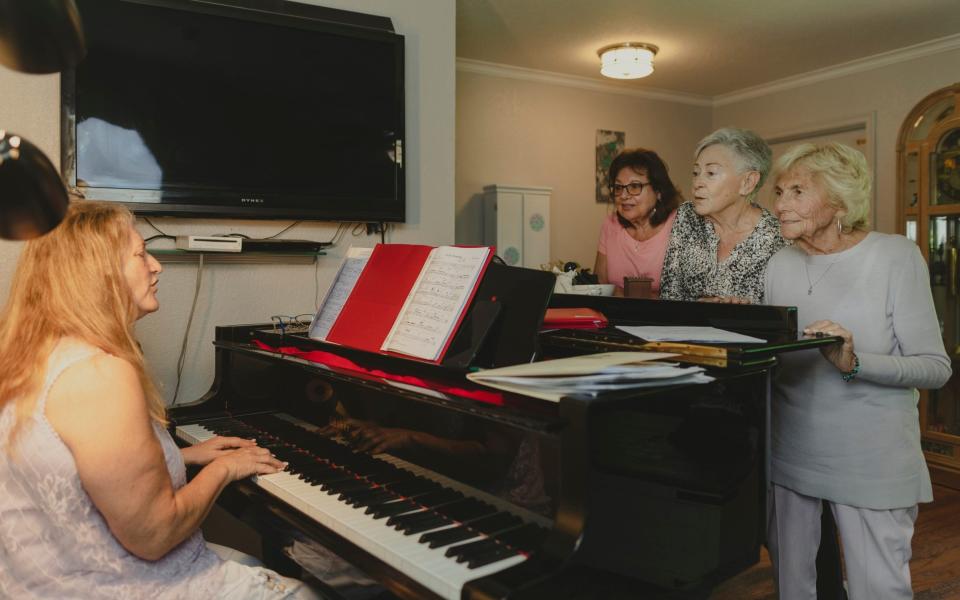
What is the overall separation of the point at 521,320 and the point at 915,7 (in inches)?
158

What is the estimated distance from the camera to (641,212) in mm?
3184

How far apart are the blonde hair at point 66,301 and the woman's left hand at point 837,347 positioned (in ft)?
4.54

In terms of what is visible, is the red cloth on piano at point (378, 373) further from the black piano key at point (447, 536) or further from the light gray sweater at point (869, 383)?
the light gray sweater at point (869, 383)

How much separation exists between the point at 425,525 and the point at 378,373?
0.41m

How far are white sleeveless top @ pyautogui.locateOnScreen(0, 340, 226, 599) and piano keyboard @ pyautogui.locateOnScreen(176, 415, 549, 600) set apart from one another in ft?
1.07

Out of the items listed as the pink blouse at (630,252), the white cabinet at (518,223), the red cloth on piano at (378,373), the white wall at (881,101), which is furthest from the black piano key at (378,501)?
the white wall at (881,101)

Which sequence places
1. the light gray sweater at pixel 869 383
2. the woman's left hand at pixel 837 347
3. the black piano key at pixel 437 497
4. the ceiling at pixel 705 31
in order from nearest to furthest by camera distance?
the black piano key at pixel 437 497 < the woman's left hand at pixel 837 347 < the light gray sweater at pixel 869 383 < the ceiling at pixel 705 31

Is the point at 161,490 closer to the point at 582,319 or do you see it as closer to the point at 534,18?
the point at 582,319

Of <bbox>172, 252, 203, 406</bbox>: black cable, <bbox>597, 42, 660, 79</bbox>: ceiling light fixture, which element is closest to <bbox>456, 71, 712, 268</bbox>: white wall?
<bbox>597, 42, 660, 79</bbox>: ceiling light fixture

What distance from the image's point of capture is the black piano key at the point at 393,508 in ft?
4.32

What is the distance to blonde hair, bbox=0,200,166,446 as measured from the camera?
119 centimetres

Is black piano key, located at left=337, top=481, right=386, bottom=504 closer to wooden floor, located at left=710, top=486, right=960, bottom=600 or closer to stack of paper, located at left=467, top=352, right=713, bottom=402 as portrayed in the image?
stack of paper, located at left=467, top=352, right=713, bottom=402

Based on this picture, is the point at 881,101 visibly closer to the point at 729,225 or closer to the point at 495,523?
the point at 729,225

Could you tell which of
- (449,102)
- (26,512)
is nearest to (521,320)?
(26,512)
